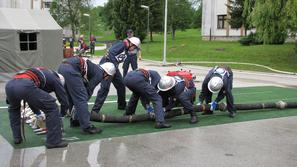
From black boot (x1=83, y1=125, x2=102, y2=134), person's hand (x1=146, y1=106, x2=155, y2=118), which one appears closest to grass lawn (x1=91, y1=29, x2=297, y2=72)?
person's hand (x1=146, y1=106, x2=155, y2=118)

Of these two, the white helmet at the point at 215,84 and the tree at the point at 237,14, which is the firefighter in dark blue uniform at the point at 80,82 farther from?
the tree at the point at 237,14

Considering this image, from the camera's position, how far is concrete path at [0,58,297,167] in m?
6.31

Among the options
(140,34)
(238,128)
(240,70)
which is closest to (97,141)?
(238,128)

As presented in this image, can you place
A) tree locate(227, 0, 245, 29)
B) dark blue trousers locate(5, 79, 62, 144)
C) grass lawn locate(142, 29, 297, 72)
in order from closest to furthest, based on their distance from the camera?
dark blue trousers locate(5, 79, 62, 144)
grass lawn locate(142, 29, 297, 72)
tree locate(227, 0, 245, 29)

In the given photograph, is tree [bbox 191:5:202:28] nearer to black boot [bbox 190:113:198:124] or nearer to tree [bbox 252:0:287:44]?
tree [bbox 252:0:287:44]

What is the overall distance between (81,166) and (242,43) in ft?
118

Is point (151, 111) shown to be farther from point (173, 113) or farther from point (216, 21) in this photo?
point (216, 21)

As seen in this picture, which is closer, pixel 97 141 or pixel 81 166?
pixel 81 166

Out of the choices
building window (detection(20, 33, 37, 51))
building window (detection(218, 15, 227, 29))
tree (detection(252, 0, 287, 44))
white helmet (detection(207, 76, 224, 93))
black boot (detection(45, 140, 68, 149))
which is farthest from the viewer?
building window (detection(218, 15, 227, 29))

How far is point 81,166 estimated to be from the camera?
6031 mm

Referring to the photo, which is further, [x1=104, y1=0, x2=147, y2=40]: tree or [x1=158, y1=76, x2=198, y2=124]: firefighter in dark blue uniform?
[x1=104, y1=0, x2=147, y2=40]: tree

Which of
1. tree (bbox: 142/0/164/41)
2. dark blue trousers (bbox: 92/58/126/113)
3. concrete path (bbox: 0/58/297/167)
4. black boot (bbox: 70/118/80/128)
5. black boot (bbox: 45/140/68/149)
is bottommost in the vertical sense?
concrete path (bbox: 0/58/297/167)

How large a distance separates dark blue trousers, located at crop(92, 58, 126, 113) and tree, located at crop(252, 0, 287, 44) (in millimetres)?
17720

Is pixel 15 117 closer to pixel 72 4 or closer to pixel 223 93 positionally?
pixel 223 93
